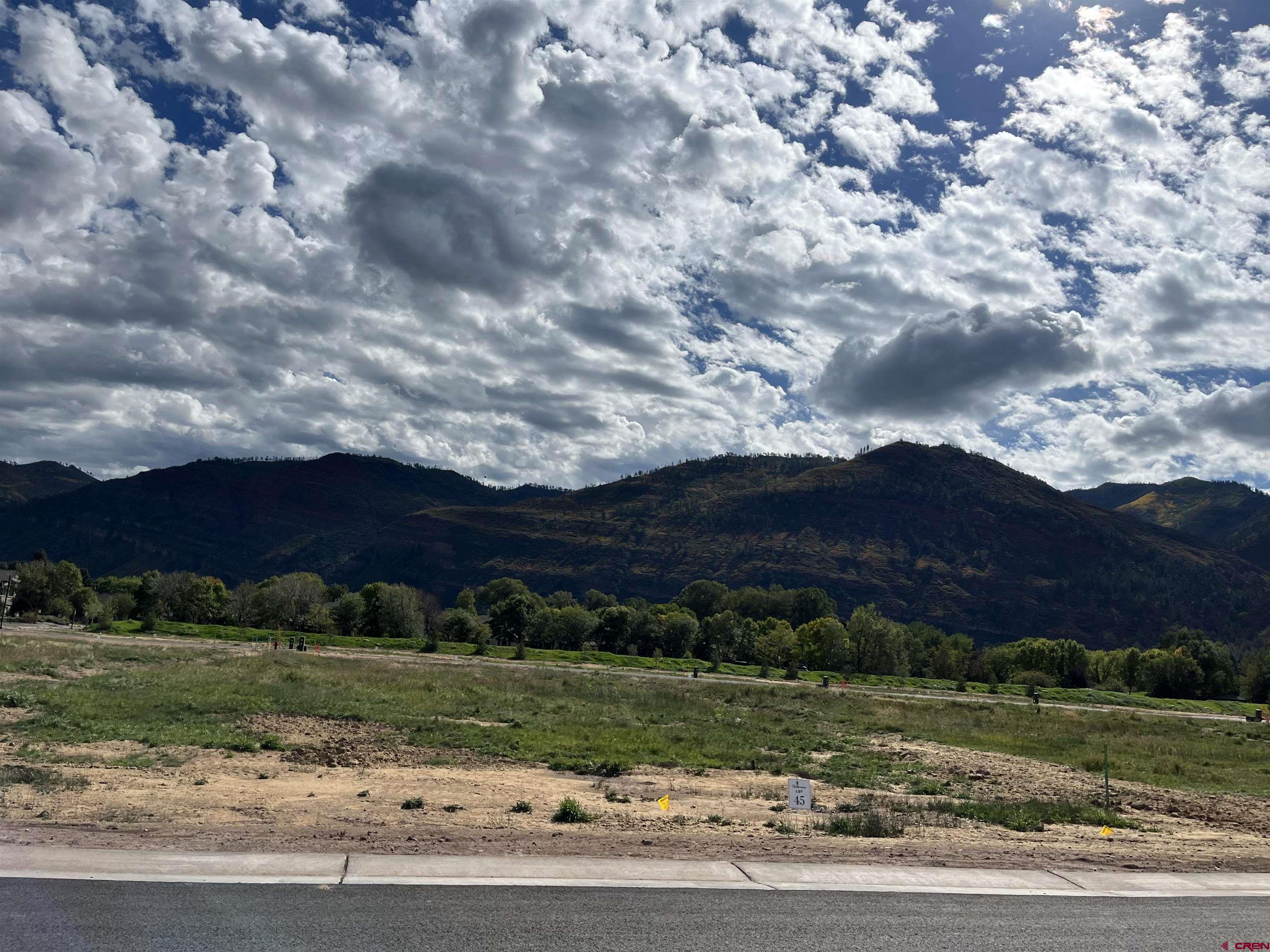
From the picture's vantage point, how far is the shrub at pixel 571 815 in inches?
605

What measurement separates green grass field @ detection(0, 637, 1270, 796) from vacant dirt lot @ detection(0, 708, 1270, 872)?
7.22 ft

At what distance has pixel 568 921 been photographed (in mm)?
9266

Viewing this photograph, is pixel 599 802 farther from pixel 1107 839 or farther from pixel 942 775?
pixel 942 775

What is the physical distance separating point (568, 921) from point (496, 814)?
7.07m

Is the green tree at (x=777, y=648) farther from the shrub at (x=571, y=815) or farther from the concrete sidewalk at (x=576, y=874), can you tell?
the concrete sidewalk at (x=576, y=874)

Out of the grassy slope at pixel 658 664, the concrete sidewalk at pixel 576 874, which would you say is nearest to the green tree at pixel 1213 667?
the grassy slope at pixel 658 664

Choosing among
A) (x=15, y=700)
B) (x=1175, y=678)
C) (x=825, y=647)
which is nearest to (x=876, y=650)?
(x=825, y=647)

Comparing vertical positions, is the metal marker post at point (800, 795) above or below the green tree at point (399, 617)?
above

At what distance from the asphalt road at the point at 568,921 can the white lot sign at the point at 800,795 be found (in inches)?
182

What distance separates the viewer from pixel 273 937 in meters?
8.27

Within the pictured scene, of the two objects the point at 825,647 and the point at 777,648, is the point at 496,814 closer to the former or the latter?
the point at 825,647

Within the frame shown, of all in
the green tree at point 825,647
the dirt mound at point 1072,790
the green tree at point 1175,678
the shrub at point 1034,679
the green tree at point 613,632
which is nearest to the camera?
the dirt mound at point 1072,790

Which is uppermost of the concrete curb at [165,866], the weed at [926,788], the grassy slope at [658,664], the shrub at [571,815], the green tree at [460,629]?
the concrete curb at [165,866]

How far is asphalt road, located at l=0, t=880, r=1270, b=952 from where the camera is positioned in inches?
327
